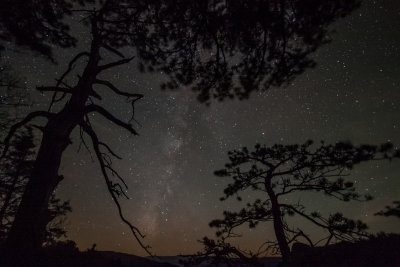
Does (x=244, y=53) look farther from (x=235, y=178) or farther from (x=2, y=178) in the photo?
(x=2, y=178)

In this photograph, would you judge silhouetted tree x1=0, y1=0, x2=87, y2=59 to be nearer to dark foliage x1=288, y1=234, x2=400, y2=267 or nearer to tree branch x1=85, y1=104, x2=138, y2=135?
tree branch x1=85, y1=104, x2=138, y2=135

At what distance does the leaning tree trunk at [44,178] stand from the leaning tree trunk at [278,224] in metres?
6.64

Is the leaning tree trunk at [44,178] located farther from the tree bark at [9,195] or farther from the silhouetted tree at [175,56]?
the tree bark at [9,195]

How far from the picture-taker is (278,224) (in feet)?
30.1

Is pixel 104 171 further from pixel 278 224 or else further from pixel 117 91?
pixel 278 224

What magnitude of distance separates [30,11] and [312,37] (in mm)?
5381

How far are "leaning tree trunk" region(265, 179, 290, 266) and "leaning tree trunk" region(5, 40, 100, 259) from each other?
6635 millimetres

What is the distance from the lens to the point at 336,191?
9195 mm

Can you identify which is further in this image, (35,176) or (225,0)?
(225,0)

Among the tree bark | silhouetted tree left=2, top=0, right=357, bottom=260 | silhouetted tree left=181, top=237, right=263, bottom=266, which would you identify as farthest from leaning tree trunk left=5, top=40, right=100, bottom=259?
the tree bark

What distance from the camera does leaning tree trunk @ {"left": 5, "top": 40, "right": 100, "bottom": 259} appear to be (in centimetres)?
420

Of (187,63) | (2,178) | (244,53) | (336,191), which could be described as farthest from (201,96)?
(2,178)

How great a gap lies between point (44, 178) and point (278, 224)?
7.22 meters

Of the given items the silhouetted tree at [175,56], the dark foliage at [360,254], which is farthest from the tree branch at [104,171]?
the dark foliage at [360,254]
